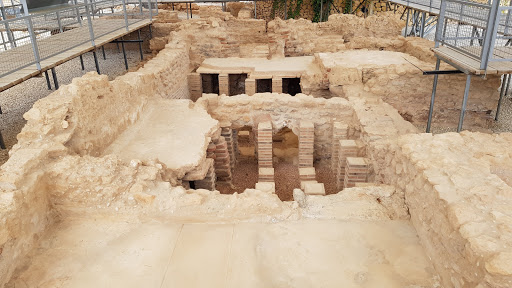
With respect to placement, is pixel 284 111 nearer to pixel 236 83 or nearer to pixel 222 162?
pixel 222 162

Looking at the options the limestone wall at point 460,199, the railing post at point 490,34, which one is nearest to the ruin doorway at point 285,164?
the limestone wall at point 460,199

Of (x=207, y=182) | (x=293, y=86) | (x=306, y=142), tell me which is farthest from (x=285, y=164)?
(x=293, y=86)

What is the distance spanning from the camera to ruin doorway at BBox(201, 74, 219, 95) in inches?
406

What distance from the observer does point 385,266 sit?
3.29m

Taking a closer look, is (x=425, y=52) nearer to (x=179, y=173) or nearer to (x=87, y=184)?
(x=179, y=173)

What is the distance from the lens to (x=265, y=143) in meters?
6.86

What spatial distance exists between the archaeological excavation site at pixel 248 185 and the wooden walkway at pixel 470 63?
0.10ft

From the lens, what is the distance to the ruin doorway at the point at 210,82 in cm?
1030

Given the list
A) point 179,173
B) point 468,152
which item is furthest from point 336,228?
point 179,173

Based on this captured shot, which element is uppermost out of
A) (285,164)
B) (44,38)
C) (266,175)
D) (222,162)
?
(44,38)

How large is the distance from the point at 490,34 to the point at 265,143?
12.2 feet

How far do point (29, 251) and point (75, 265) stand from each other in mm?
481

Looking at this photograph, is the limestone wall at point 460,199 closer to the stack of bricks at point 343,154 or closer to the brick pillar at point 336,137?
the stack of bricks at point 343,154

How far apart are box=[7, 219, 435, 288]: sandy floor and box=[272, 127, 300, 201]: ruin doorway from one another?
9.17 feet
